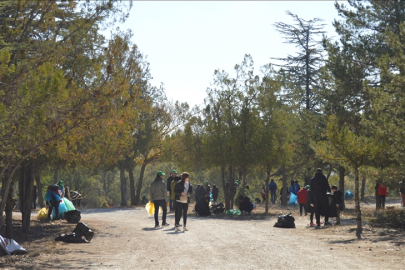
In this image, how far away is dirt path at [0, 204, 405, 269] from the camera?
32.1 feet

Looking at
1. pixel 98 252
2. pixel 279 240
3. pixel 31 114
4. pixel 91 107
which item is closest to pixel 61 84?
pixel 31 114

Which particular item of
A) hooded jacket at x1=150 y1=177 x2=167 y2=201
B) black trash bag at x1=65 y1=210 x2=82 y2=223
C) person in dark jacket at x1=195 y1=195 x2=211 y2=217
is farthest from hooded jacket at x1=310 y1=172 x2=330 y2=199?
black trash bag at x1=65 y1=210 x2=82 y2=223

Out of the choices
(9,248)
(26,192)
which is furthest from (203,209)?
(9,248)

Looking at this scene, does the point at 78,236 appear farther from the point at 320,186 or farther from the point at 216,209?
the point at 216,209

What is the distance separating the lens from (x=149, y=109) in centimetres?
1370

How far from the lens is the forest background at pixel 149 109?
1052 cm

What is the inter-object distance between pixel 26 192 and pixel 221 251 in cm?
946

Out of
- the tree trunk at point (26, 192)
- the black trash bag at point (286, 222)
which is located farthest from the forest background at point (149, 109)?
the black trash bag at point (286, 222)

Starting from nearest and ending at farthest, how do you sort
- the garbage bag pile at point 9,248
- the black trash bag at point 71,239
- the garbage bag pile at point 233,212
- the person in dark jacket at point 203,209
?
the garbage bag pile at point 9,248, the black trash bag at point 71,239, the person in dark jacket at point 203,209, the garbage bag pile at point 233,212

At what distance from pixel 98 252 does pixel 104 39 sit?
5.92 metres

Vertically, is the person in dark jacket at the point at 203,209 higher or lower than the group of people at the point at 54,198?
lower

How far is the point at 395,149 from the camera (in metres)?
15.5

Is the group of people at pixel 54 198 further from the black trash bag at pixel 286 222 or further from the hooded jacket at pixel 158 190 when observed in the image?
the black trash bag at pixel 286 222

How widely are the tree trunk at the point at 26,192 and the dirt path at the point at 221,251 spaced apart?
113 inches
